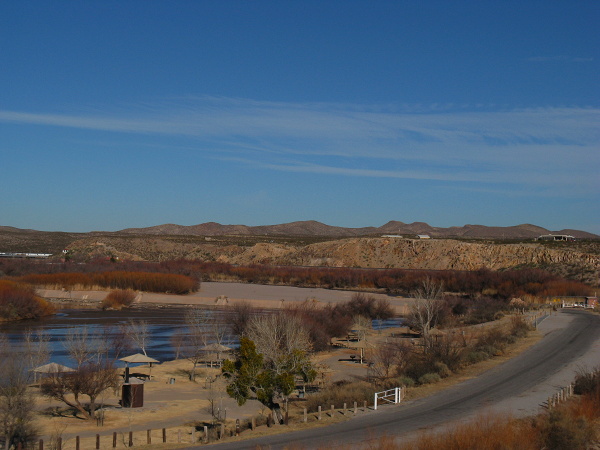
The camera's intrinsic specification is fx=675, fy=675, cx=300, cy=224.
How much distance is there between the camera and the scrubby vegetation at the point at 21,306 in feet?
196

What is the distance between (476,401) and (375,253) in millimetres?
121991

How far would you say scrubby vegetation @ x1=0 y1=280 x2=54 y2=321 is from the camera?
2347 inches

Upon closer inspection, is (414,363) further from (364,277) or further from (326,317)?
(364,277)

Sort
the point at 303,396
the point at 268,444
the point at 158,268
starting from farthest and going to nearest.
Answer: the point at 158,268
the point at 303,396
the point at 268,444

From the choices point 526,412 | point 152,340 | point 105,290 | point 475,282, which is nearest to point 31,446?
point 526,412

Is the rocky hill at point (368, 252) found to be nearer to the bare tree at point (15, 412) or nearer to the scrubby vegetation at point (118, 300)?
the scrubby vegetation at point (118, 300)

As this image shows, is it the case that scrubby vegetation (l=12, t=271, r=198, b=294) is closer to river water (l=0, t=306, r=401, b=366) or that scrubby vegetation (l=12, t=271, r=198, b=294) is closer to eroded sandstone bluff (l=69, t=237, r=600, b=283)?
river water (l=0, t=306, r=401, b=366)

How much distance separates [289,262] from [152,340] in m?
98.7

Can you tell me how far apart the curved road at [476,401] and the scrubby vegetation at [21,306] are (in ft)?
146

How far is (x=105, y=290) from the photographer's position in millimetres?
86812

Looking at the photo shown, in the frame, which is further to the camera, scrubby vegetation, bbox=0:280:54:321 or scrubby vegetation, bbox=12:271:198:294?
scrubby vegetation, bbox=12:271:198:294

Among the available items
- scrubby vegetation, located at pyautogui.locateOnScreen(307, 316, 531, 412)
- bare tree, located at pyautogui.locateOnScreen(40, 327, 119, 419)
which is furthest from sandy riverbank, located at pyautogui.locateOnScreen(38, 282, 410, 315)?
bare tree, located at pyautogui.locateOnScreen(40, 327, 119, 419)

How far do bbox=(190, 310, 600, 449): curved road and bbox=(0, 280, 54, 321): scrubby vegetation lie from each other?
146ft

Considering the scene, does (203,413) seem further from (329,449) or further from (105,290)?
(105,290)
